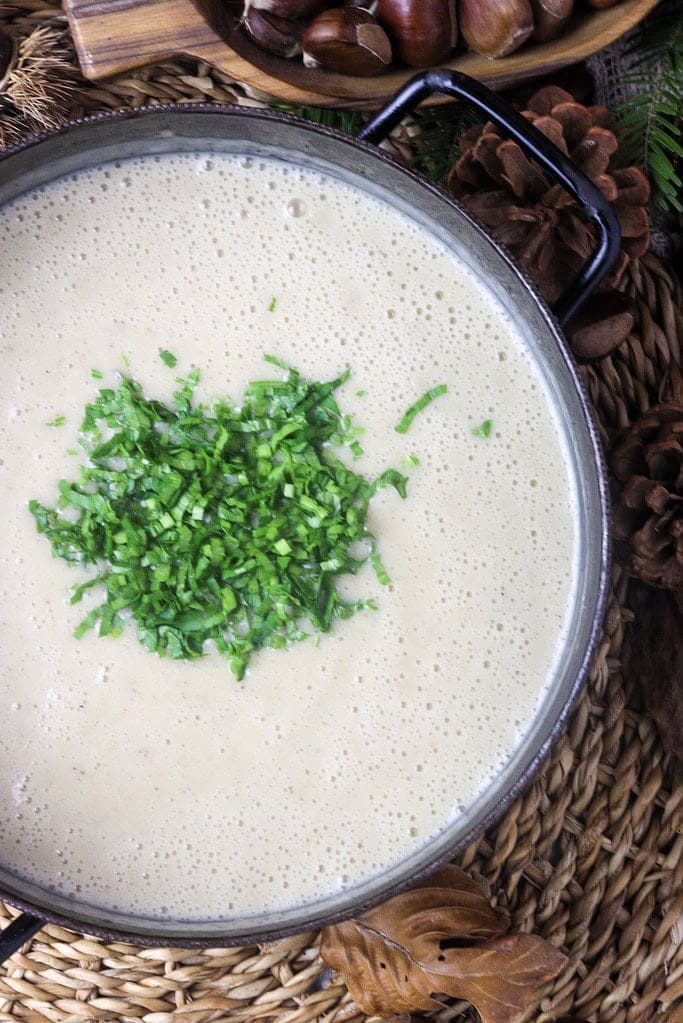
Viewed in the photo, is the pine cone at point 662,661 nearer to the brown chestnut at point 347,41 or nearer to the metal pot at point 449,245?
the metal pot at point 449,245

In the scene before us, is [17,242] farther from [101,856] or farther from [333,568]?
[101,856]

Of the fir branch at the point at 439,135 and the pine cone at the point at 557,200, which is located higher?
the fir branch at the point at 439,135

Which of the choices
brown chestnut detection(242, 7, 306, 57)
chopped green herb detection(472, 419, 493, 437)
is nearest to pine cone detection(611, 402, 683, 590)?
chopped green herb detection(472, 419, 493, 437)

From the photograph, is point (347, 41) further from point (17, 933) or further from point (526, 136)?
point (17, 933)

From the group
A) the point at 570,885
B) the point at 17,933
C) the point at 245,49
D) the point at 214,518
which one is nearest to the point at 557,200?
the point at 245,49

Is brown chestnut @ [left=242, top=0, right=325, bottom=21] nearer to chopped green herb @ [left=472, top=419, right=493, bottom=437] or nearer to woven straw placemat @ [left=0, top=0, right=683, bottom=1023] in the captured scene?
woven straw placemat @ [left=0, top=0, right=683, bottom=1023]

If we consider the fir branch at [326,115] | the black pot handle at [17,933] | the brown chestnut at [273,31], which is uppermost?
the brown chestnut at [273,31]

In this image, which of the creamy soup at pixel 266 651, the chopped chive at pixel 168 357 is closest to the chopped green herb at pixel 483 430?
the creamy soup at pixel 266 651

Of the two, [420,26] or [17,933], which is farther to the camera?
[420,26]
